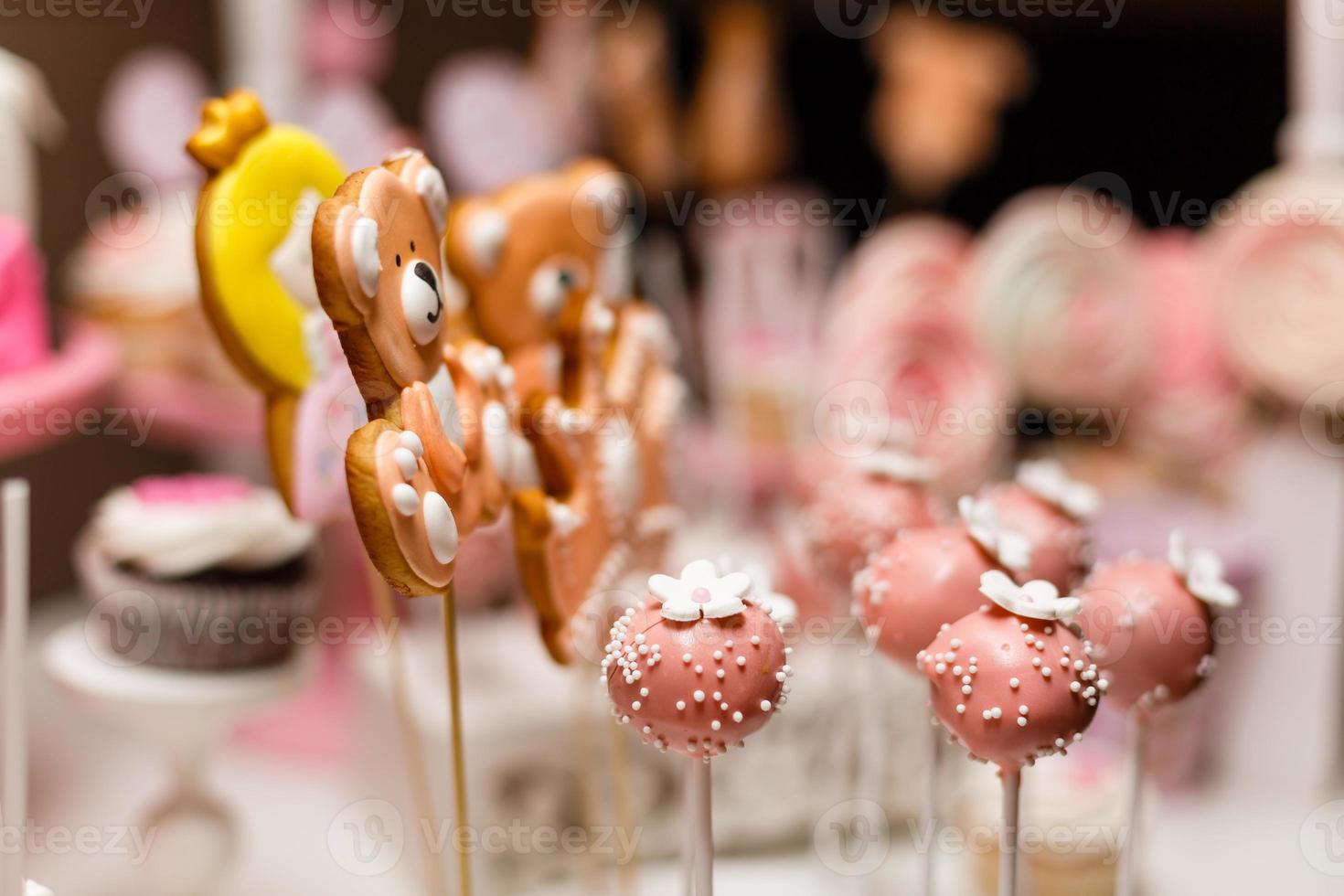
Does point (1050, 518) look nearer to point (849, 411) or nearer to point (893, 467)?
point (893, 467)

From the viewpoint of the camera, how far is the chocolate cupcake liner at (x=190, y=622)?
1279 millimetres

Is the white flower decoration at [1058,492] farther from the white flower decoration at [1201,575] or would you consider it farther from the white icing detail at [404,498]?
the white icing detail at [404,498]

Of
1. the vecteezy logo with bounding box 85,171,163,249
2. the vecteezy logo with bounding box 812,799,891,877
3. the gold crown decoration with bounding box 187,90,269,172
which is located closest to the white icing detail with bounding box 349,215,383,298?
the gold crown decoration with bounding box 187,90,269,172

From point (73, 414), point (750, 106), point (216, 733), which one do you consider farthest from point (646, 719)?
point (750, 106)

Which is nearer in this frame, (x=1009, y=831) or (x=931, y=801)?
(x=1009, y=831)

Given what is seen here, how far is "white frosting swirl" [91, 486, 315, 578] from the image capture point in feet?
4.27

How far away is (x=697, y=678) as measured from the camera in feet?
2.81

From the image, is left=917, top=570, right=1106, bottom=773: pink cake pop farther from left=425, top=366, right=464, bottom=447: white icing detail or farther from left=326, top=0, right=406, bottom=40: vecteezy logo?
left=326, top=0, right=406, bottom=40: vecteezy logo

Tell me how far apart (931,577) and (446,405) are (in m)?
0.39

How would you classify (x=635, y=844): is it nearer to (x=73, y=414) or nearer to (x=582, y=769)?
(x=582, y=769)

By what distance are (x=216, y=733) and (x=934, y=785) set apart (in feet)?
2.36

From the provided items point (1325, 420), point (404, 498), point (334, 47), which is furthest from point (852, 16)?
point (404, 498)

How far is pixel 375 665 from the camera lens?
5.10 ft

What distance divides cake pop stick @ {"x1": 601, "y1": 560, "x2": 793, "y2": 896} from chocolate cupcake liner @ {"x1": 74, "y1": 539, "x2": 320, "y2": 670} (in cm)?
53
